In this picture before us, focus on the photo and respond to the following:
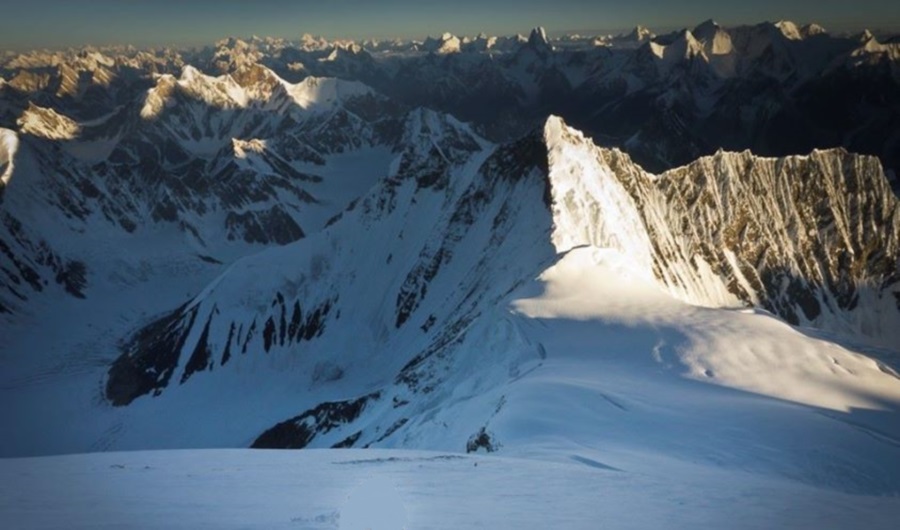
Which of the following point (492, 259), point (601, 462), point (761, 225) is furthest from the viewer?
point (761, 225)

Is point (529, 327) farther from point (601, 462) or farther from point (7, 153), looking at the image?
point (7, 153)

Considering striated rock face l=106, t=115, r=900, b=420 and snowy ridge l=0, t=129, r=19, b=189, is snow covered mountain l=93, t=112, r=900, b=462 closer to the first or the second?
striated rock face l=106, t=115, r=900, b=420

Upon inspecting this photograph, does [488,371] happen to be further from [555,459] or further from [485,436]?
[555,459]

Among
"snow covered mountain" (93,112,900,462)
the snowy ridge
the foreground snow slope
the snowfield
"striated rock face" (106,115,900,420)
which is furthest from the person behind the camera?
the snowy ridge

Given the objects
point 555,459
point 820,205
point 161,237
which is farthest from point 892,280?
point 161,237

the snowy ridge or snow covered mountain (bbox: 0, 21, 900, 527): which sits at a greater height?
the snowy ridge

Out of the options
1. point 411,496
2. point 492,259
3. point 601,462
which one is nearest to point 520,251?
point 492,259

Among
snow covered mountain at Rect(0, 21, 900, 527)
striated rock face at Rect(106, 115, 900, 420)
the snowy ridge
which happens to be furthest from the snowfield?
the snowy ridge

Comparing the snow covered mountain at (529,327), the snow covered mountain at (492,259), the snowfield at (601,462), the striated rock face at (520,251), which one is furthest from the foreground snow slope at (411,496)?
the striated rock face at (520,251)
